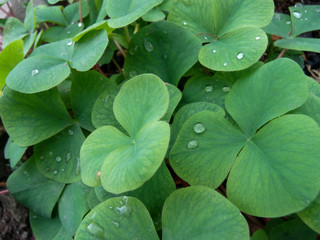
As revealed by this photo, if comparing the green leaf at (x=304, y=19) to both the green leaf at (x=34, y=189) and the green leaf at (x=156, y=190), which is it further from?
the green leaf at (x=34, y=189)

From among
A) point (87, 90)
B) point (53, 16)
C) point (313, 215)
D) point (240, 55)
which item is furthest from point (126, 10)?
point (313, 215)

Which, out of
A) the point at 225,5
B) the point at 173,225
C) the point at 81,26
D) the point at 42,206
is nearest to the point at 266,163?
the point at 173,225

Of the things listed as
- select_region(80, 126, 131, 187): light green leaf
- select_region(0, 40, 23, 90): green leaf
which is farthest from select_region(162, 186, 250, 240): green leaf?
select_region(0, 40, 23, 90): green leaf

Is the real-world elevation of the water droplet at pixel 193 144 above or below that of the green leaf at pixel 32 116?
below

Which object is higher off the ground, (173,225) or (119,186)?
(119,186)

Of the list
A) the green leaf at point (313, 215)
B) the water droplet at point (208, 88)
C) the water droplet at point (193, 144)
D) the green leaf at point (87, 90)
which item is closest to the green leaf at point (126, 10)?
the green leaf at point (87, 90)

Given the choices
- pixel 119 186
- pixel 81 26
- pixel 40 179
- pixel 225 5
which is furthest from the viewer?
pixel 81 26

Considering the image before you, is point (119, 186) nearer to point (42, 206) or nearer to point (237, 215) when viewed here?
point (237, 215)
